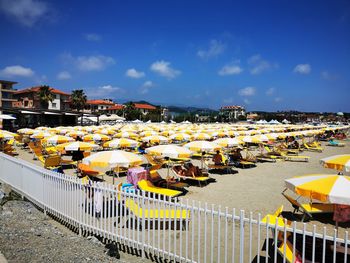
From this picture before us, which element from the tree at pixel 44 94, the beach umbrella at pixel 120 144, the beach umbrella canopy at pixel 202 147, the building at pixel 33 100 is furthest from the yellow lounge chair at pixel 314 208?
the building at pixel 33 100

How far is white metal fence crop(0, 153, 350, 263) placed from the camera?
15.9 feet

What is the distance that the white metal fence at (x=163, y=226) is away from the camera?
191 inches

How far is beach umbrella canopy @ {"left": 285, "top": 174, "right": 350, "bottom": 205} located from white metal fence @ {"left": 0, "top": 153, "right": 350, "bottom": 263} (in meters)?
0.75

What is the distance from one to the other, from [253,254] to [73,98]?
67.6 meters

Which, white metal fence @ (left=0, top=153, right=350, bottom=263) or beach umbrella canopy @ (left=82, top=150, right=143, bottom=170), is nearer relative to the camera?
white metal fence @ (left=0, top=153, right=350, bottom=263)

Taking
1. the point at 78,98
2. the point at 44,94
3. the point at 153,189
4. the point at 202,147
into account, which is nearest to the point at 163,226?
the point at 153,189

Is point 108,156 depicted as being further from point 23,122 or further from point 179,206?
point 23,122

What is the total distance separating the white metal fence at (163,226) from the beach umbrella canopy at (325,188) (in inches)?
29.4

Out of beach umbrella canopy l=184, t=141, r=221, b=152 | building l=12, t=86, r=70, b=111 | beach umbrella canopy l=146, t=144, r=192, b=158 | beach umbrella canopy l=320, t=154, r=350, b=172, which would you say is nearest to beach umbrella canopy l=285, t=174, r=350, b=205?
beach umbrella canopy l=320, t=154, r=350, b=172

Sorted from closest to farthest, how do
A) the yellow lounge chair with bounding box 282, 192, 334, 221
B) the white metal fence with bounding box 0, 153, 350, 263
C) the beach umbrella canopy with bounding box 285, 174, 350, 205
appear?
1. the white metal fence with bounding box 0, 153, 350, 263
2. the beach umbrella canopy with bounding box 285, 174, 350, 205
3. the yellow lounge chair with bounding box 282, 192, 334, 221

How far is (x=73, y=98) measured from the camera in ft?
222

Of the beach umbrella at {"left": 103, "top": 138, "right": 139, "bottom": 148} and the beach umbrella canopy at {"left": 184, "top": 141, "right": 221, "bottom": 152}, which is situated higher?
the beach umbrella canopy at {"left": 184, "top": 141, "right": 221, "bottom": 152}

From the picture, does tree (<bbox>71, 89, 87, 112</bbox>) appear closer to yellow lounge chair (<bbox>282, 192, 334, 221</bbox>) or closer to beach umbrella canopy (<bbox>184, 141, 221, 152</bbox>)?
beach umbrella canopy (<bbox>184, 141, 221, 152</bbox>)

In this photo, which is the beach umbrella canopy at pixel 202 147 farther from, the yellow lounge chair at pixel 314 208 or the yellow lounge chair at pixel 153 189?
the yellow lounge chair at pixel 314 208
